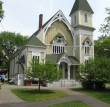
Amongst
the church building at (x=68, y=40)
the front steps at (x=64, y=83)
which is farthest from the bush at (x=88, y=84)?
the church building at (x=68, y=40)

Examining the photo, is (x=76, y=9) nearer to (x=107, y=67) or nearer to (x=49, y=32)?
(x=49, y=32)

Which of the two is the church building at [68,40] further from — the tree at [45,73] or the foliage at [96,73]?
the tree at [45,73]

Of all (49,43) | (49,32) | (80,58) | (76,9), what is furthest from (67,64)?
(76,9)

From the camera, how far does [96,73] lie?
830 inches

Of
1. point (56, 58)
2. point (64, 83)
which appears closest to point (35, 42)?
point (56, 58)

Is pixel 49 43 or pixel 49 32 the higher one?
pixel 49 32

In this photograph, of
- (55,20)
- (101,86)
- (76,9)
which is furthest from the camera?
(76,9)

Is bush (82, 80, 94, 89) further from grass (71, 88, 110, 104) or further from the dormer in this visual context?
the dormer

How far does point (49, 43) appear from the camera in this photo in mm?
32469

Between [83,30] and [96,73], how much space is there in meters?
15.5

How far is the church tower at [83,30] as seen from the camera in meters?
33.6

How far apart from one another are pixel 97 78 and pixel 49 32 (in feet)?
53.0

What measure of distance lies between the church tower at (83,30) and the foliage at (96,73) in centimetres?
1012

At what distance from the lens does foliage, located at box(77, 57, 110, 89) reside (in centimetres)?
2066
